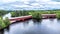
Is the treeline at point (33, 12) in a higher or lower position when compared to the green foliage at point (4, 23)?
higher

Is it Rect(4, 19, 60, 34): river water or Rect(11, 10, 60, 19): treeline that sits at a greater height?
Rect(11, 10, 60, 19): treeline

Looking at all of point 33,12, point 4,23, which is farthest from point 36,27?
point 4,23

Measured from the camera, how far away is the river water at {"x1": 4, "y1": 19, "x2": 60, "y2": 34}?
161 inches

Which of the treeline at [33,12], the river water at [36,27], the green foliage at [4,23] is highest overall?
the treeline at [33,12]

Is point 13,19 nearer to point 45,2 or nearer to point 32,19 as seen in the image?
point 32,19

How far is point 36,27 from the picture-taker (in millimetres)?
4367

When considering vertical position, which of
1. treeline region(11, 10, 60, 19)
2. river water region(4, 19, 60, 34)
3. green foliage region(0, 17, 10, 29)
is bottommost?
→ river water region(4, 19, 60, 34)

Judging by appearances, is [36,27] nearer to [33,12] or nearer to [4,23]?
[33,12]

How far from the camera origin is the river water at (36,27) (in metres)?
4.08

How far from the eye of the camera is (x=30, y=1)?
4.16 meters

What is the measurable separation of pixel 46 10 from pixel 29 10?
495 mm

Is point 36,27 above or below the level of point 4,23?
below

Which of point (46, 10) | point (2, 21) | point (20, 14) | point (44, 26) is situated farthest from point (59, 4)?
point (2, 21)

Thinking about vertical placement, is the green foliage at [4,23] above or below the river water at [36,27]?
above
